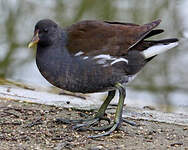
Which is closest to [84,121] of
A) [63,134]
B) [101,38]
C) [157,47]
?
[63,134]

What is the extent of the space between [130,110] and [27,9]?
205 inches

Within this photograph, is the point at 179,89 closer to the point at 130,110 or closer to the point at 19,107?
the point at 130,110

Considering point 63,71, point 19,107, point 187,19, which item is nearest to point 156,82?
point 187,19

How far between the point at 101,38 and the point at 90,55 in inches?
6.8

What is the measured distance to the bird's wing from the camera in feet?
12.1

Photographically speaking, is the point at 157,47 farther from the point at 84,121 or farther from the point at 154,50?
the point at 84,121

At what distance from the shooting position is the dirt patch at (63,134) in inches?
135

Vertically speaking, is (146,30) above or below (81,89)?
above

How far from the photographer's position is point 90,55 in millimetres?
3664

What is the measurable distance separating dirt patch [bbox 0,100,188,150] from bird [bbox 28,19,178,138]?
5.1 inches

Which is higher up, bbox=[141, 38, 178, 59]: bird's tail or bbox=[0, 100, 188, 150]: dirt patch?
bbox=[141, 38, 178, 59]: bird's tail

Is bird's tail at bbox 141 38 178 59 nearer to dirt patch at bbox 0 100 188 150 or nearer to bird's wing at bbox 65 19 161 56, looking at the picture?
bird's wing at bbox 65 19 161 56

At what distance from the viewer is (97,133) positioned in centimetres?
377

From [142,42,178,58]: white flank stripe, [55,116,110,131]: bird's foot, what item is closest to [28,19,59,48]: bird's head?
[55,116,110,131]: bird's foot
